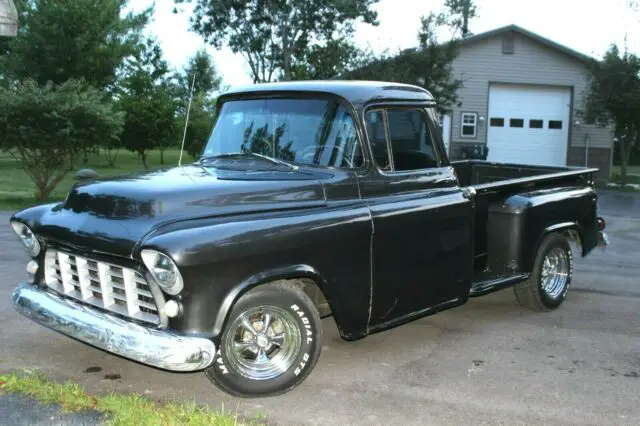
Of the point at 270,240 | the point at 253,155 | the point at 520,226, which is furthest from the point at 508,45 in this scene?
the point at 270,240

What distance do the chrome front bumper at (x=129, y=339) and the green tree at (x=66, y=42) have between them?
20.0 m

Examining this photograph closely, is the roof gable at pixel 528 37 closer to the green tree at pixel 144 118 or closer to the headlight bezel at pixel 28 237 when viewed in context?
the green tree at pixel 144 118

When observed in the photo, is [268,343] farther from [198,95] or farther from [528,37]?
[198,95]

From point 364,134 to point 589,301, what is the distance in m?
3.50

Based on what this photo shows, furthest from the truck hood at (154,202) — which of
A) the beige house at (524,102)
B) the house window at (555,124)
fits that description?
the house window at (555,124)

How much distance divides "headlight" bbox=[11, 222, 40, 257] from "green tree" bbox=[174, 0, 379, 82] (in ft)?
82.5

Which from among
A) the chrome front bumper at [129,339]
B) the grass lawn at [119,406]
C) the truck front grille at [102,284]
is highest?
the truck front grille at [102,284]

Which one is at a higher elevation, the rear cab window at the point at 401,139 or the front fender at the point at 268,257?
the rear cab window at the point at 401,139

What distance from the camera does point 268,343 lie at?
413 cm

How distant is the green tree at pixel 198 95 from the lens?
31689 millimetres

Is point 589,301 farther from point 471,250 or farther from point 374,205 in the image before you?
point 374,205

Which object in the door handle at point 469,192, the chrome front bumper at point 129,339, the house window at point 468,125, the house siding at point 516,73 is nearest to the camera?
the chrome front bumper at point 129,339

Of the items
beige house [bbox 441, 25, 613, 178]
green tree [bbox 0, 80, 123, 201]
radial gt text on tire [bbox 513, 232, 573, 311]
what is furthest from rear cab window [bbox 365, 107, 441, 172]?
beige house [bbox 441, 25, 613, 178]

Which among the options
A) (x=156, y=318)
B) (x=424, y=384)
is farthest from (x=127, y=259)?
(x=424, y=384)
